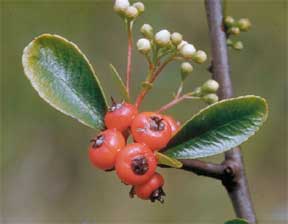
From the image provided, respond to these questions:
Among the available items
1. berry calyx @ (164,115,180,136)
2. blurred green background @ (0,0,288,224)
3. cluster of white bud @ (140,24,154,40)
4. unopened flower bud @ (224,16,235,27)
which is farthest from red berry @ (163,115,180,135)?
blurred green background @ (0,0,288,224)

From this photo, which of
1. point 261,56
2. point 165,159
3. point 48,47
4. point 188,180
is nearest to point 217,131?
point 165,159

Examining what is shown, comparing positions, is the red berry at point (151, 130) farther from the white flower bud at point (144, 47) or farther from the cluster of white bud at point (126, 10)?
the cluster of white bud at point (126, 10)

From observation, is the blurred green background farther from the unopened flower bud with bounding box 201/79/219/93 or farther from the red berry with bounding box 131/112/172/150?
the red berry with bounding box 131/112/172/150

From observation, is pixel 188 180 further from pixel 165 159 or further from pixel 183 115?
pixel 165 159

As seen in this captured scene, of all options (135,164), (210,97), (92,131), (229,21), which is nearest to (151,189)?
(135,164)

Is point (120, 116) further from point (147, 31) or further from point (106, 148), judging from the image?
point (147, 31)

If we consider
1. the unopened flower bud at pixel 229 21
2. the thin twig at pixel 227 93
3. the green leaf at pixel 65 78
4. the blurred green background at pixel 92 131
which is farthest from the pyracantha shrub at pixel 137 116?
the blurred green background at pixel 92 131
